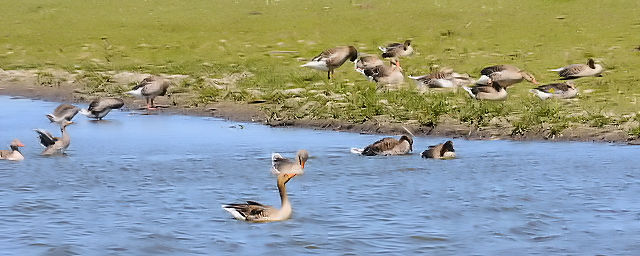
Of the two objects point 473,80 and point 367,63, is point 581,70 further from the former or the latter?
point 367,63

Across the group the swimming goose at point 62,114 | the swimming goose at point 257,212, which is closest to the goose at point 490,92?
the swimming goose at point 62,114

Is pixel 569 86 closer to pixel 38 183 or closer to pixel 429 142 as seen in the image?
pixel 429 142

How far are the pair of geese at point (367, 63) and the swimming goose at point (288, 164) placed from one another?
9176 mm

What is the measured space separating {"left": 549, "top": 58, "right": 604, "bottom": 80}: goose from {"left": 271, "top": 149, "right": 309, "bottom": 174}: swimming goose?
34.8 feet

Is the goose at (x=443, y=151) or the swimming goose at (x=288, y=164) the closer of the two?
the swimming goose at (x=288, y=164)

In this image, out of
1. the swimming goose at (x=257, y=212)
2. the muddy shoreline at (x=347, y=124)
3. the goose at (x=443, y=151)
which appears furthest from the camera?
the muddy shoreline at (x=347, y=124)

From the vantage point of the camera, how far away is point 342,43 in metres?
33.3

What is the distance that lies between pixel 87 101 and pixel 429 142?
10055 mm

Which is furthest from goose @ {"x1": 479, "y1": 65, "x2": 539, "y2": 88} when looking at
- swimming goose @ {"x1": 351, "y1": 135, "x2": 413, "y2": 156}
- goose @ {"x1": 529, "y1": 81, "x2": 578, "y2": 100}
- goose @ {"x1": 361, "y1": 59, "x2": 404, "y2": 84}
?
swimming goose @ {"x1": 351, "y1": 135, "x2": 413, "y2": 156}

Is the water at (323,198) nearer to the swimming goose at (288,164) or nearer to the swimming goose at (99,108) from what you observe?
the swimming goose at (288,164)

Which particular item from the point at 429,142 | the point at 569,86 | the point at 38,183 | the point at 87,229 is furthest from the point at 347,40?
the point at 87,229

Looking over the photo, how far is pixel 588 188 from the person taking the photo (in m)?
14.7

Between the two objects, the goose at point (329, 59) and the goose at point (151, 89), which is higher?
the goose at point (329, 59)

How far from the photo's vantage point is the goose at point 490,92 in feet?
73.3
